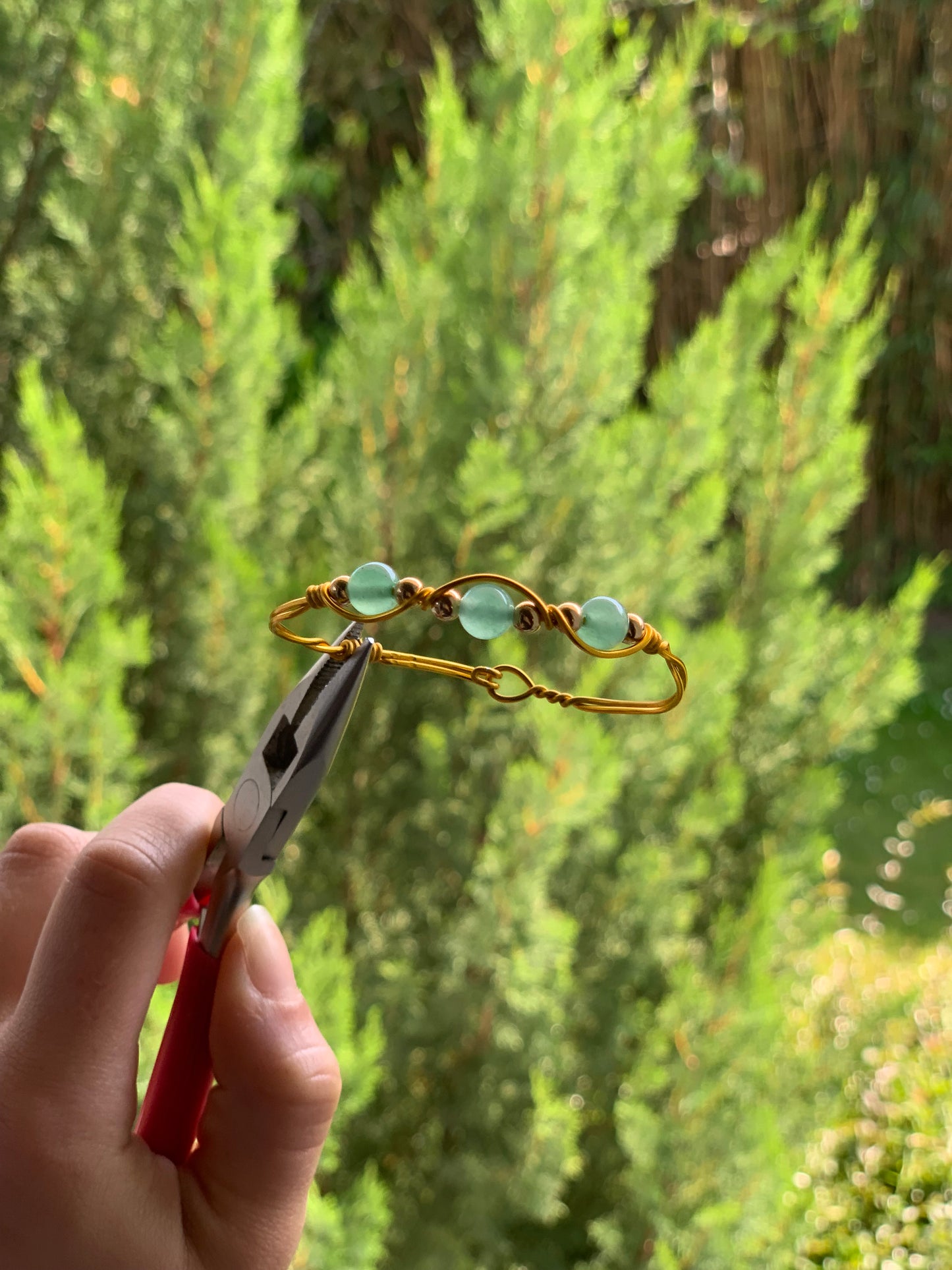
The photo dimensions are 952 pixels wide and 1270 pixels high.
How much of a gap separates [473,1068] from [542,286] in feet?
2.82

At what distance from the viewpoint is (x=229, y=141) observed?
108cm

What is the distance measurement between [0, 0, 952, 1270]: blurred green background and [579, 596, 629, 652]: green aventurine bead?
1.50ft

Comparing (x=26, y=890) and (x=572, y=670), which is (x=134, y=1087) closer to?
(x=26, y=890)

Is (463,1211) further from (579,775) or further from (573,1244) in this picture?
(579,775)

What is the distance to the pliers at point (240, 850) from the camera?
0.44 metres

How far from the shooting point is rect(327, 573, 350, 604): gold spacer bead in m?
0.51

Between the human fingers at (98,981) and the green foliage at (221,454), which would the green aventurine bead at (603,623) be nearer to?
the human fingers at (98,981)

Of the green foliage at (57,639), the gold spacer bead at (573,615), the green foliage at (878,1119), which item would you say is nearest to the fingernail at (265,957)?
the gold spacer bead at (573,615)

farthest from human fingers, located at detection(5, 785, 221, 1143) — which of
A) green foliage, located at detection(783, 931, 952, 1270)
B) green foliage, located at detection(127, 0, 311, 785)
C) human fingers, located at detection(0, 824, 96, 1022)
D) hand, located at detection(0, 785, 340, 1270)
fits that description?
green foliage, located at detection(783, 931, 952, 1270)

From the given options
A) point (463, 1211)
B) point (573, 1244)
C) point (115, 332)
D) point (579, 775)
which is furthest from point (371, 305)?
point (573, 1244)

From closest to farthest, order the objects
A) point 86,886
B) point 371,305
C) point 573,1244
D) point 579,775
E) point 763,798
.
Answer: point 86,886 < point 579,775 < point 371,305 < point 573,1244 < point 763,798

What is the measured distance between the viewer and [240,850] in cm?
46

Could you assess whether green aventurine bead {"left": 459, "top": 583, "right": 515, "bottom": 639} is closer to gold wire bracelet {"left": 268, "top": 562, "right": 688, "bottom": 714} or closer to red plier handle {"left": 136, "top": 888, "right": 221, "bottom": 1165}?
gold wire bracelet {"left": 268, "top": 562, "right": 688, "bottom": 714}

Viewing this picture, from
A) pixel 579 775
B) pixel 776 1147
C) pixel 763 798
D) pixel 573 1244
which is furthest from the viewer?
pixel 763 798
